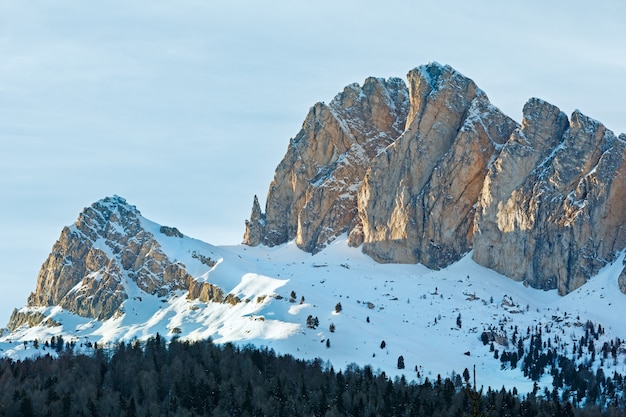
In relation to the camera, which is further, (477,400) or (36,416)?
(36,416)

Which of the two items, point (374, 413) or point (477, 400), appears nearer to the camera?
point (477, 400)

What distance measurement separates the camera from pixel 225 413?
199000 millimetres

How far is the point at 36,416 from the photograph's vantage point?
191625mm

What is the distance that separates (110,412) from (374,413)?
157ft

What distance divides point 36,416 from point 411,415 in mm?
66443

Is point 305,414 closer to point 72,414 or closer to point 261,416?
point 261,416

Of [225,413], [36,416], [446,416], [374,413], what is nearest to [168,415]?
[225,413]

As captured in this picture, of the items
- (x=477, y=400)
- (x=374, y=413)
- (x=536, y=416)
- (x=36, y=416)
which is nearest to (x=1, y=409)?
(x=36, y=416)

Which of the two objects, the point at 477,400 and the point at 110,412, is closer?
the point at 477,400

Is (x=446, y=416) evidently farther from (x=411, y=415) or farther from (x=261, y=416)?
(x=261, y=416)

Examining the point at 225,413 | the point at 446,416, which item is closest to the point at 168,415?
the point at 225,413

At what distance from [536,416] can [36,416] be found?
89.2 m

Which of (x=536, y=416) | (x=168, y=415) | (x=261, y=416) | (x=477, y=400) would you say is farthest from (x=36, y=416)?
(x=477, y=400)

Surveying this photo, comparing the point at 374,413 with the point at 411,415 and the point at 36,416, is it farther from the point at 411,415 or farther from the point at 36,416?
the point at 36,416
